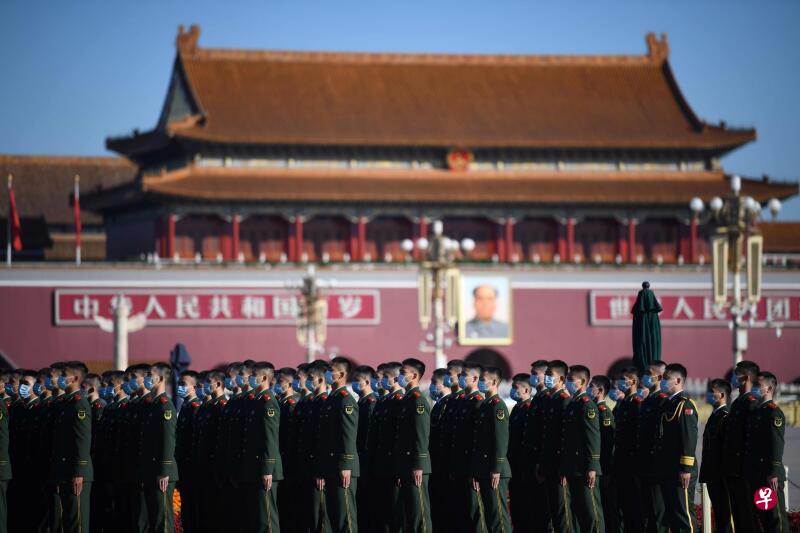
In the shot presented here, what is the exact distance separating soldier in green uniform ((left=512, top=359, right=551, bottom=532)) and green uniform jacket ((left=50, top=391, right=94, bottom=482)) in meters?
3.57

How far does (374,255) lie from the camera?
43.5 meters

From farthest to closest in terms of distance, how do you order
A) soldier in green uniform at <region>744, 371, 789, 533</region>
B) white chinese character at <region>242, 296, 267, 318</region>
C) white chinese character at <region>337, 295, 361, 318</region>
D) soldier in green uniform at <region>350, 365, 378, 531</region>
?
white chinese character at <region>337, 295, 361, 318</region> < white chinese character at <region>242, 296, 267, 318</region> < soldier in green uniform at <region>350, 365, 378, 531</region> < soldier in green uniform at <region>744, 371, 789, 533</region>

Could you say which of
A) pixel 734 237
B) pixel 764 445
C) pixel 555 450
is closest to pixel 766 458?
pixel 764 445

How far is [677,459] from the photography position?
12852 millimetres

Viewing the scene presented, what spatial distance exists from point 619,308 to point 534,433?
2867 centimetres

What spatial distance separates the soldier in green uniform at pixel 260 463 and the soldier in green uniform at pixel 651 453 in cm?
293

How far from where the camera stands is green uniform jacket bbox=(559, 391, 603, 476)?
520 inches

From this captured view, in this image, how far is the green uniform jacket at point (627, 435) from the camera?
13164 mm

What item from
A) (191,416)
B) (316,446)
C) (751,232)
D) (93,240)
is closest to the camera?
(316,446)

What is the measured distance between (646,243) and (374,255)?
737cm

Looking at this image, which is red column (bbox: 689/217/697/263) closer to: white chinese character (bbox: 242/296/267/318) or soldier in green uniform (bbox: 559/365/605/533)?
white chinese character (bbox: 242/296/267/318)

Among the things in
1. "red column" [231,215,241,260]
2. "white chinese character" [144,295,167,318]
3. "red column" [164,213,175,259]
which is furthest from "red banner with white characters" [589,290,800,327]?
"white chinese character" [144,295,167,318]

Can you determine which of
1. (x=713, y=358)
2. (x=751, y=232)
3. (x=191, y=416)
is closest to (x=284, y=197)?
(x=713, y=358)

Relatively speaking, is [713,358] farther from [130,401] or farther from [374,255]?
[130,401]
